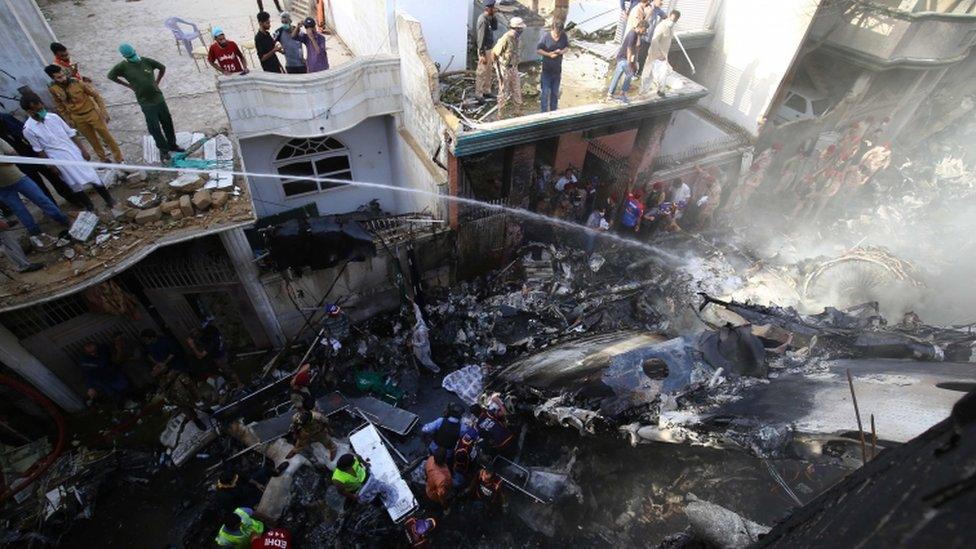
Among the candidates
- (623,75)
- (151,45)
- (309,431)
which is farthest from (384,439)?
(151,45)

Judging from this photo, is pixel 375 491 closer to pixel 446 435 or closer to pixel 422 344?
pixel 446 435

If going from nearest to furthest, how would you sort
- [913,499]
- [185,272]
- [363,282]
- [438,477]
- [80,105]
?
[913,499]
[438,477]
[80,105]
[185,272]
[363,282]

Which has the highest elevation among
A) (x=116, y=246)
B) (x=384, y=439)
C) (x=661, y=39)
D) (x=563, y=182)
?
(x=661, y=39)

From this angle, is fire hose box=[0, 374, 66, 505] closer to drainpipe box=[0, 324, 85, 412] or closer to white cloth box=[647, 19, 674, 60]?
drainpipe box=[0, 324, 85, 412]

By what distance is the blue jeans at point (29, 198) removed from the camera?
727 centimetres

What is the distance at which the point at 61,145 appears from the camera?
25.5 feet

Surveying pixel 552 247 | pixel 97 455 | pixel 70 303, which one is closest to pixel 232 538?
pixel 97 455

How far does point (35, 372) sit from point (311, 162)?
24.4 feet

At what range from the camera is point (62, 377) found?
371 inches

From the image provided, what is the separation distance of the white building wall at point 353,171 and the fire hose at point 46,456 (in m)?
6.19

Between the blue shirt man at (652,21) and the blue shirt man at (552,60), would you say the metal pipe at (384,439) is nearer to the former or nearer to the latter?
the blue shirt man at (552,60)

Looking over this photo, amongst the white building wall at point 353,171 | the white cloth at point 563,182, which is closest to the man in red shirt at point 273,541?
the white building wall at point 353,171

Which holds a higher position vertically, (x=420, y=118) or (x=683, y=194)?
→ (x=420, y=118)

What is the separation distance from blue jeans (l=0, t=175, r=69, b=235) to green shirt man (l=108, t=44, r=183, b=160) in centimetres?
221
